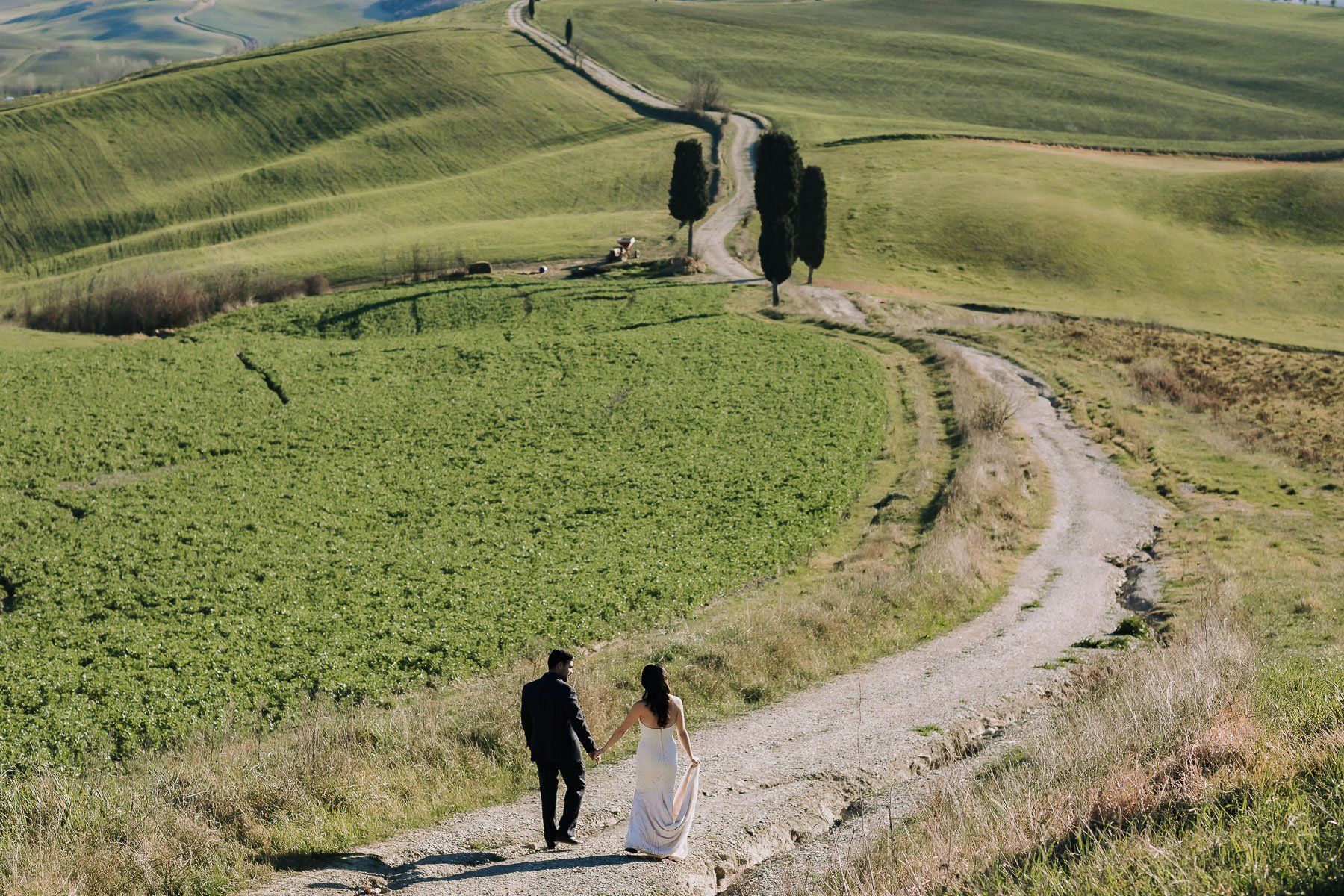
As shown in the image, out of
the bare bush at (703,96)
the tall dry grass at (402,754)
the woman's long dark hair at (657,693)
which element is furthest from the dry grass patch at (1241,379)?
the bare bush at (703,96)

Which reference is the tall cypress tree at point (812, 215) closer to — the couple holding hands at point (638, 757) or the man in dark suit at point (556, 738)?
the man in dark suit at point (556, 738)

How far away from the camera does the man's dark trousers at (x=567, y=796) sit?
12023mm

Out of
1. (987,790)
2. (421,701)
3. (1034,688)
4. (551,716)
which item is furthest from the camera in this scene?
(421,701)

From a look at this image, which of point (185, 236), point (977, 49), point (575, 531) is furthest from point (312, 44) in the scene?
point (575, 531)

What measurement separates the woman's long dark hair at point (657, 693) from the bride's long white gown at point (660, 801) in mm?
192

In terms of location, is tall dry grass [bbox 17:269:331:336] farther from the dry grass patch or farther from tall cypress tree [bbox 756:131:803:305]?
the dry grass patch

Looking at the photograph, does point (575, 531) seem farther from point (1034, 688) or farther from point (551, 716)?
point (551, 716)

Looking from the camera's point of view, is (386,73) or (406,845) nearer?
(406,845)

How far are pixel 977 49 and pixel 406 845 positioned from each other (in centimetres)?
17878

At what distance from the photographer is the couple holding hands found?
11.3 m

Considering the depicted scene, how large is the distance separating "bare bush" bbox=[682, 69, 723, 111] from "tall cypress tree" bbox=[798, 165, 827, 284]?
206ft

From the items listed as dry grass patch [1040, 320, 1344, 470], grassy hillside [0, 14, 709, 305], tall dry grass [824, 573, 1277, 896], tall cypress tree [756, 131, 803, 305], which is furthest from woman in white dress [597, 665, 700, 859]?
grassy hillside [0, 14, 709, 305]

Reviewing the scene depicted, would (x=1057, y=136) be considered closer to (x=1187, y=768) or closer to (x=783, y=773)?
(x=783, y=773)

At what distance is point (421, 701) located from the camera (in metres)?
20.1
